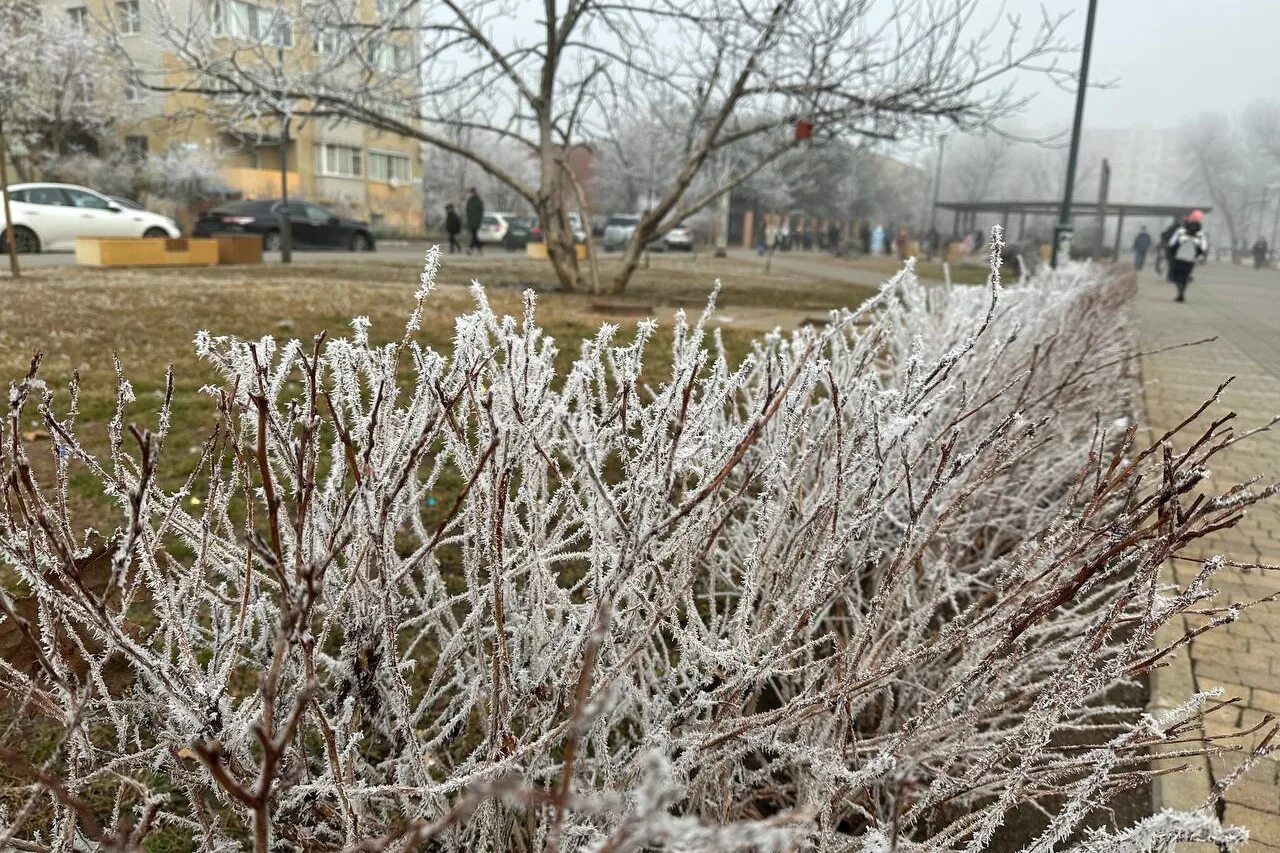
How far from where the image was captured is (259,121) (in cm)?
1275

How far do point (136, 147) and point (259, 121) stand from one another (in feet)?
91.6

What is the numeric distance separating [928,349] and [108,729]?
11.1ft

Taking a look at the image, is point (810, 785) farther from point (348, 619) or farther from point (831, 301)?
point (831, 301)

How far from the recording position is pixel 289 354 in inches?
55.4

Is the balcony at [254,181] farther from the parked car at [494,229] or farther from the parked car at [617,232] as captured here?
the parked car at [617,232]

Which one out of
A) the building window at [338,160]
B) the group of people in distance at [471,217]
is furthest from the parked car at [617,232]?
the building window at [338,160]

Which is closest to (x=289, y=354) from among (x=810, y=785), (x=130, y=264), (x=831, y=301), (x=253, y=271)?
(x=810, y=785)

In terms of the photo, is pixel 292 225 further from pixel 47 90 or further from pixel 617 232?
pixel 617 232

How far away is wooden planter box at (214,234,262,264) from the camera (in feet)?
56.6

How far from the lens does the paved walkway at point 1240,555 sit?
2225 mm

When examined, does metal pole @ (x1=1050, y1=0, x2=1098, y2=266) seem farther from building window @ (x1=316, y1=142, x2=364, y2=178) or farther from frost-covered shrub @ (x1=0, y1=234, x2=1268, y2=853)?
building window @ (x1=316, y1=142, x2=364, y2=178)

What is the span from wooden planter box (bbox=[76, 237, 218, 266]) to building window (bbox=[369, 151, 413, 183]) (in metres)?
30.6

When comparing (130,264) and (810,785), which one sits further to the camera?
(130,264)

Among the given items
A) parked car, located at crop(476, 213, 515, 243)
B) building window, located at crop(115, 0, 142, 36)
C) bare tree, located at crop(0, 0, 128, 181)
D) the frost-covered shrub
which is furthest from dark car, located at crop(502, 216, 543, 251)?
the frost-covered shrub
